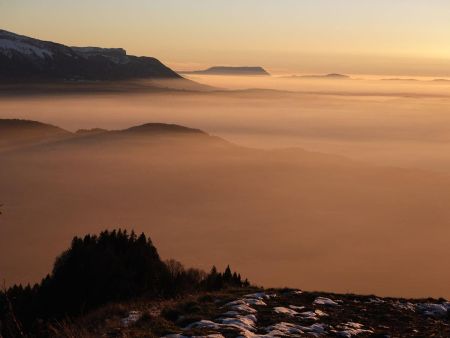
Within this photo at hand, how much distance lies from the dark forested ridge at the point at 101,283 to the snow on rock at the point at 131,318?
6.88 meters

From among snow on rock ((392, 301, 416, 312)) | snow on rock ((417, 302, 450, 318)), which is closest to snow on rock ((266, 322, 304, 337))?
snow on rock ((392, 301, 416, 312))

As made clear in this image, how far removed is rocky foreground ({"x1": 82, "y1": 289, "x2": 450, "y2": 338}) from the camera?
58.9 feet

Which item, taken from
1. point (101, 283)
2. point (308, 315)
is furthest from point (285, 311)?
point (101, 283)

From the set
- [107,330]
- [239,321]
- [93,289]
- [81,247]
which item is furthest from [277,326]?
[81,247]

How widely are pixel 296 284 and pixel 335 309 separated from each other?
179704 millimetres

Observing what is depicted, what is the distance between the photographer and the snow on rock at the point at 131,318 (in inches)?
758

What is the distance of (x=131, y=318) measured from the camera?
65.9 ft

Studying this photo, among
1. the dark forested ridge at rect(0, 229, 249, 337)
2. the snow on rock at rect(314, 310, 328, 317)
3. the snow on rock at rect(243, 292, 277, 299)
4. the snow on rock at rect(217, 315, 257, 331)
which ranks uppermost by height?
the snow on rock at rect(217, 315, 257, 331)

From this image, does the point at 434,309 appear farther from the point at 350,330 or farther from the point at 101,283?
the point at 101,283

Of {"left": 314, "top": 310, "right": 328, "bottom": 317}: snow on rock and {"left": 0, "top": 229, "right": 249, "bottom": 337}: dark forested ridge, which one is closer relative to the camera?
{"left": 314, "top": 310, "right": 328, "bottom": 317}: snow on rock

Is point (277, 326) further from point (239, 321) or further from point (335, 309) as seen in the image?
point (335, 309)

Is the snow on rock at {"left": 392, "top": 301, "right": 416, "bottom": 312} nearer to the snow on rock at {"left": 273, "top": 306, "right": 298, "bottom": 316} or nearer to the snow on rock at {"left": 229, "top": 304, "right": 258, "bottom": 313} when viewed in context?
the snow on rock at {"left": 273, "top": 306, "right": 298, "bottom": 316}

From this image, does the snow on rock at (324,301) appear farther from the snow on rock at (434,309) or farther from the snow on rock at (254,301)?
the snow on rock at (434,309)

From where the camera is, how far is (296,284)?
654 ft
